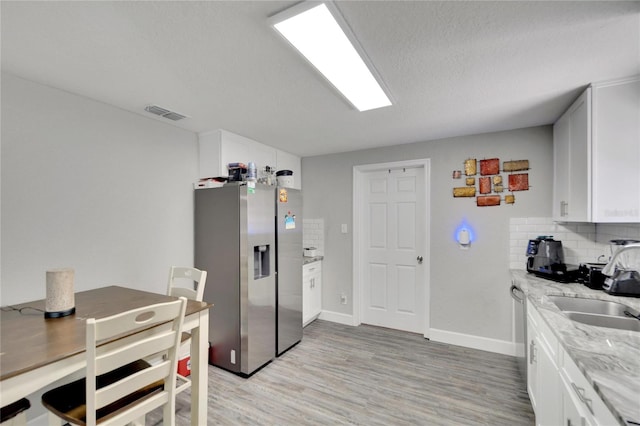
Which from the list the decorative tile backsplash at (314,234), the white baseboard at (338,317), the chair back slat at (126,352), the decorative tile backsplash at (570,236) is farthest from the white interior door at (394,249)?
the chair back slat at (126,352)

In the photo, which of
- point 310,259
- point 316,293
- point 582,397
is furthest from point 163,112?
point 582,397

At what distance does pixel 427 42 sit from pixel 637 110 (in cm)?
156

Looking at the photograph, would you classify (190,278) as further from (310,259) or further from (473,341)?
(473,341)

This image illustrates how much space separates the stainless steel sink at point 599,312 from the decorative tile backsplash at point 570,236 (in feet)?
2.95

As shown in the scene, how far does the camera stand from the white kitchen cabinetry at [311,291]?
3588mm

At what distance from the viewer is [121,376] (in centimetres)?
148

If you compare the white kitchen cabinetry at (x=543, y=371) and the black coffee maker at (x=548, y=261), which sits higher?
the black coffee maker at (x=548, y=261)

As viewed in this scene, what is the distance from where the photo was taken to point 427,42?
145 cm

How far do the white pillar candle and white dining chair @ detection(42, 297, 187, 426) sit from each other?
0.39 metres

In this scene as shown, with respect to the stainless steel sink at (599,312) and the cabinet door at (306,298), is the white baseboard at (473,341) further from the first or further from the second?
the cabinet door at (306,298)

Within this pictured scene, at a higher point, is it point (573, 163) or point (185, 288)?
point (573, 163)

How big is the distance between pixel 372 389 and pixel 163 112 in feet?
9.69

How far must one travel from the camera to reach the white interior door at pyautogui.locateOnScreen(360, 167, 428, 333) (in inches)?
138

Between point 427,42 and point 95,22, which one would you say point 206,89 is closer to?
point 95,22
